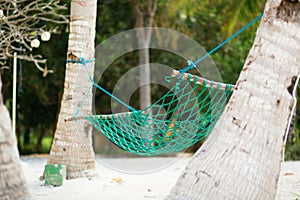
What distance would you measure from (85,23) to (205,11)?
4.79 m

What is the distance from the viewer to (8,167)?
187 centimetres

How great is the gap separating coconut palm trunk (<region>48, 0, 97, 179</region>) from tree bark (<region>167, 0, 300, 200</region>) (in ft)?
5.44

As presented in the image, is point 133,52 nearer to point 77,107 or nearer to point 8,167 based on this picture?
point 77,107

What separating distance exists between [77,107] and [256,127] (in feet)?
6.17

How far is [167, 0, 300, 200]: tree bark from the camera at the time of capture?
217 cm

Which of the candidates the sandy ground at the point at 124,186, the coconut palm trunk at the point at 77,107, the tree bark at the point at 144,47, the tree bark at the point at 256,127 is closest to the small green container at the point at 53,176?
the sandy ground at the point at 124,186

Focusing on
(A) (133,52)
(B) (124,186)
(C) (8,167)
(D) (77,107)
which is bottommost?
(B) (124,186)

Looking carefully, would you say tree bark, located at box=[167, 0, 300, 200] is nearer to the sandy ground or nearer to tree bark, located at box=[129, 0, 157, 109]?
the sandy ground

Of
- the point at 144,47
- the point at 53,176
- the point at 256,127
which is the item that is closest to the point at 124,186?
the point at 53,176

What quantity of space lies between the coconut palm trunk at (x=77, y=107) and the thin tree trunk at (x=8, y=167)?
6.04 feet

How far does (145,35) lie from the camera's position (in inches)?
287

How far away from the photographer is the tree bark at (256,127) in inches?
85.5

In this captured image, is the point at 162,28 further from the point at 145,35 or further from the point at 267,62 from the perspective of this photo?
the point at 267,62

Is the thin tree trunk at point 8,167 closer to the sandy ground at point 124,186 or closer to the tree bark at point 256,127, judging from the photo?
the tree bark at point 256,127
